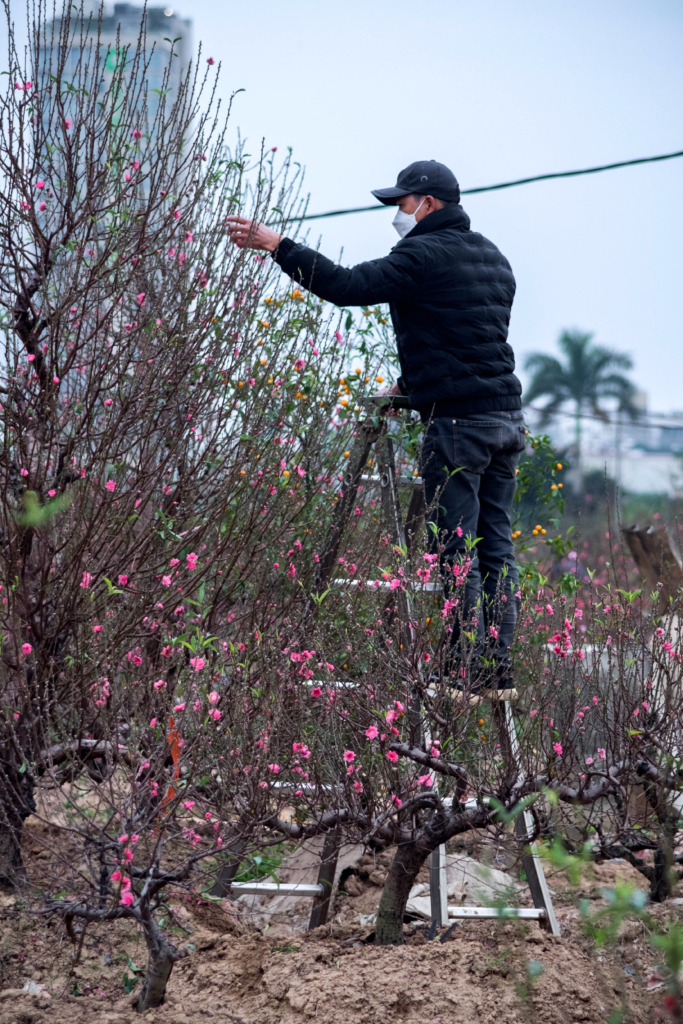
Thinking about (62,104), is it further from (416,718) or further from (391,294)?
(416,718)

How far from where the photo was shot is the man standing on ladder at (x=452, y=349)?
11.4 ft

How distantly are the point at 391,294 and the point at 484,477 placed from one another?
2.75 feet

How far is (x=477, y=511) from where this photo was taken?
350 cm

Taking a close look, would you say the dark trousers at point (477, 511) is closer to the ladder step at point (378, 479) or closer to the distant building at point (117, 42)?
the ladder step at point (378, 479)

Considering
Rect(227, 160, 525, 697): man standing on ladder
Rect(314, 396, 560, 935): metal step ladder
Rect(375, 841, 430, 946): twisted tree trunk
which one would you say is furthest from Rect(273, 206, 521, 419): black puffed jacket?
Rect(375, 841, 430, 946): twisted tree trunk

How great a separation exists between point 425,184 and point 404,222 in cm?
18

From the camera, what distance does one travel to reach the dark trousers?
326 cm

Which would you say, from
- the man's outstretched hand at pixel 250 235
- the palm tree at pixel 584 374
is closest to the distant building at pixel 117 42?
the man's outstretched hand at pixel 250 235

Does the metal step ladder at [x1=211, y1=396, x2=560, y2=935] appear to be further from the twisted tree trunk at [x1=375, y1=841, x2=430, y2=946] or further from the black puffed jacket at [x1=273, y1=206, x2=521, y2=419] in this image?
the black puffed jacket at [x1=273, y1=206, x2=521, y2=419]

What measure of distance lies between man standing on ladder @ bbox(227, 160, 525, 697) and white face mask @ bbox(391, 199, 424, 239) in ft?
0.05

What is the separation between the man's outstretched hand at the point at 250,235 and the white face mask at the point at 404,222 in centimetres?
55

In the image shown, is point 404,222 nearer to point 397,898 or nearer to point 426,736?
Answer: point 426,736

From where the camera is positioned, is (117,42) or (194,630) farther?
(117,42)

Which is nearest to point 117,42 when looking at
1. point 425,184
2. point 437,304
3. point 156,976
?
point 425,184
